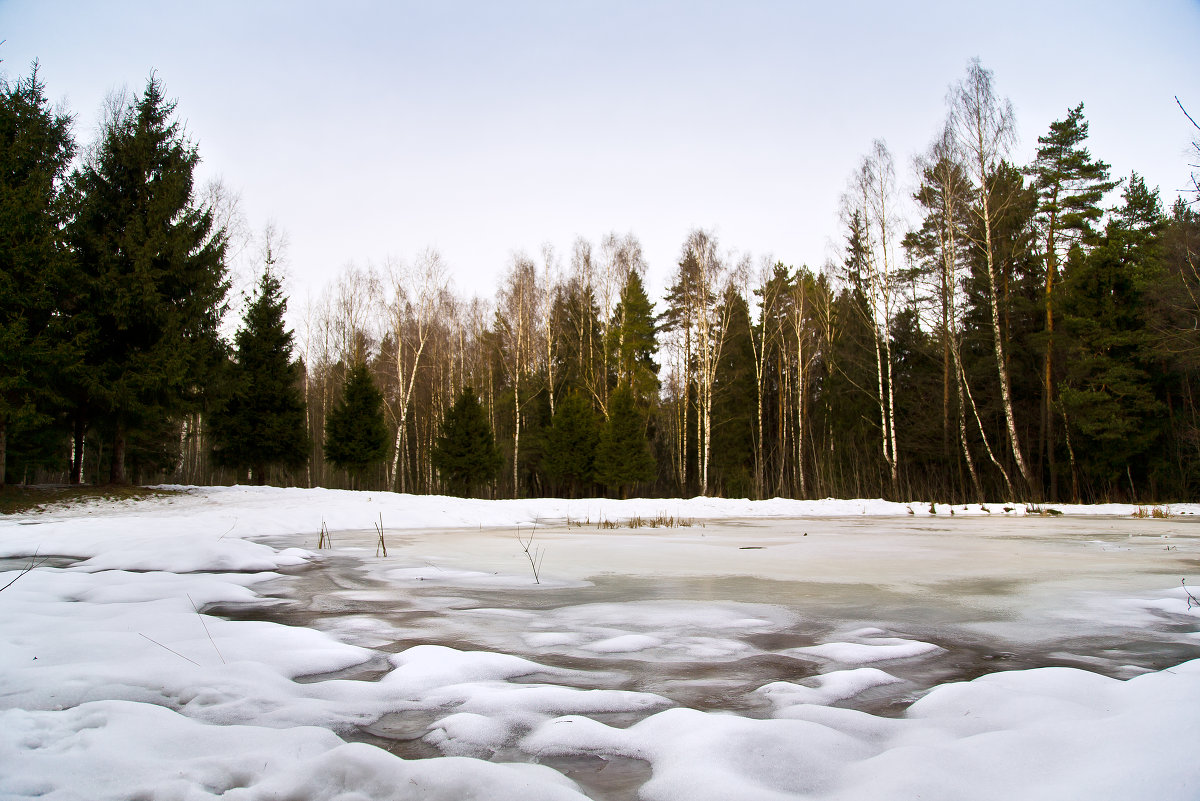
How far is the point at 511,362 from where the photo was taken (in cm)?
2702

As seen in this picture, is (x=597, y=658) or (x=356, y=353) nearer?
(x=597, y=658)

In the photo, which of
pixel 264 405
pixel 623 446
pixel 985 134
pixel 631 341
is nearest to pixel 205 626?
pixel 985 134

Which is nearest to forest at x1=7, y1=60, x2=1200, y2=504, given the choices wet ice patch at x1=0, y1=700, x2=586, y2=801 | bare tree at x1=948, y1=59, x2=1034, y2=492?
bare tree at x1=948, y1=59, x2=1034, y2=492

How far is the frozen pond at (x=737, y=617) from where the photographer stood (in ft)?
5.88

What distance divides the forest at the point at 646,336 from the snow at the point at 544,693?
12.2m

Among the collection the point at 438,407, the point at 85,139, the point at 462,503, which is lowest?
the point at 462,503

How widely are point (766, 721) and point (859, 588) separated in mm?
2414

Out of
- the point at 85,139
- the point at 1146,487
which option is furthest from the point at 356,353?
the point at 1146,487

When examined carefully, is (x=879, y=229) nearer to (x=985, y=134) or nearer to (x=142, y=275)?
(x=985, y=134)

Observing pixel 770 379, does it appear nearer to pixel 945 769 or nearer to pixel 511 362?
pixel 511 362

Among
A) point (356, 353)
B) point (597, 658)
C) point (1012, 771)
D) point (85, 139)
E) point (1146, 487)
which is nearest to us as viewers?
point (1012, 771)

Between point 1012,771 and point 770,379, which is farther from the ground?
point 770,379

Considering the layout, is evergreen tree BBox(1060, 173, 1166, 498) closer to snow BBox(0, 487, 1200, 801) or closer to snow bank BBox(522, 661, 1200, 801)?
snow BBox(0, 487, 1200, 801)

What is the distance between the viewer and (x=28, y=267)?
40.0 feet
